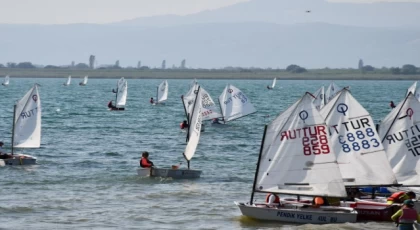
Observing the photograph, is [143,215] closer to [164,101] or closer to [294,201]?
[294,201]

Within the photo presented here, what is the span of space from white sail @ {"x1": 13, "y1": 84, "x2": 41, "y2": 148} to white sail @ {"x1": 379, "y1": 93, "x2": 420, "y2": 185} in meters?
22.0

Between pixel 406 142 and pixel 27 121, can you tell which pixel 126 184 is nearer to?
pixel 27 121

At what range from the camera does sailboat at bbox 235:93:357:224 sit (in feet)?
108

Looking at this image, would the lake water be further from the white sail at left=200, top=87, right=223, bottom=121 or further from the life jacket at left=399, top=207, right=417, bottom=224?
the life jacket at left=399, top=207, right=417, bottom=224

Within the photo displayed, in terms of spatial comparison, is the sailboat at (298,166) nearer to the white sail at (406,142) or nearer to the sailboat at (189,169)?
the white sail at (406,142)

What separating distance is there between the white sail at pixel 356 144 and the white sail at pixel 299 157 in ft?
7.93

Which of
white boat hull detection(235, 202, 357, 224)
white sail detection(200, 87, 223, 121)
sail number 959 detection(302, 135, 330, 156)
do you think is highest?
white sail detection(200, 87, 223, 121)

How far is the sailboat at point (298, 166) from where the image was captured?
32.9 m

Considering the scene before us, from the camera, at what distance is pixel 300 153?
3334 cm

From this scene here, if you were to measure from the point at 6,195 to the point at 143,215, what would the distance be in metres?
7.50

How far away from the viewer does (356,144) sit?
117 ft

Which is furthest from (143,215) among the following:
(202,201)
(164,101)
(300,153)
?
(164,101)

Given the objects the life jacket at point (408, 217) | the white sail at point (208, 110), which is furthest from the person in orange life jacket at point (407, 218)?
the white sail at point (208, 110)

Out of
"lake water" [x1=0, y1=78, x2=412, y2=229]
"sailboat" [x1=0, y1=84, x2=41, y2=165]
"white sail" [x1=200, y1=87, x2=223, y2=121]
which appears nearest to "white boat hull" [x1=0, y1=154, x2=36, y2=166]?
"lake water" [x1=0, y1=78, x2=412, y2=229]
